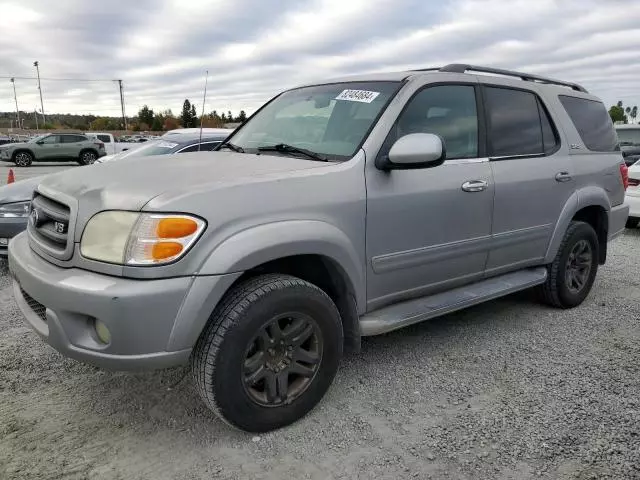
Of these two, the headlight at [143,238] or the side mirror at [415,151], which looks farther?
the side mirror at [415,151]

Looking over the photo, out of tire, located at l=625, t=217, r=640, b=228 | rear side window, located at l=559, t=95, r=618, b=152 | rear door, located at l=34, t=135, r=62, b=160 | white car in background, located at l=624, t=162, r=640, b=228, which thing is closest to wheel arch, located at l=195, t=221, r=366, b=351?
rear side window, located at l=559, t=95, r=618, b=152

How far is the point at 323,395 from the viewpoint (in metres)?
2.98

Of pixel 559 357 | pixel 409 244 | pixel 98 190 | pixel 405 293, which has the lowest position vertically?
pixel 559 357

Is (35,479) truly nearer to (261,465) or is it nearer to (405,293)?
(261,465)

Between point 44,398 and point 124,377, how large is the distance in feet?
1.45

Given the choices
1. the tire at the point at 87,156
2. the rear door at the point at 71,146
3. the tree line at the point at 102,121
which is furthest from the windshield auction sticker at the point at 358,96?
the tree line at the point at 102,121

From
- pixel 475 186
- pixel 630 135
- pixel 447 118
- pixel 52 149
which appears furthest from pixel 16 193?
pixel 52 149

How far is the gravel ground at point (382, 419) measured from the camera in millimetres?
2510

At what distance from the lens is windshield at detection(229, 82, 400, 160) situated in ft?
10.7

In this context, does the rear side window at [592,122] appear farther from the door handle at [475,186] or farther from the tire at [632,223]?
the tire at [632,223]

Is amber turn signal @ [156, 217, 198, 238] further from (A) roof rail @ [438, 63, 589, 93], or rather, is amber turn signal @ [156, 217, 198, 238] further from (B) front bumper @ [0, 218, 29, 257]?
A: (B) front bumper @ [0, 218, 29, 257]

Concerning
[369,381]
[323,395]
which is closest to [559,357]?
[369,381]

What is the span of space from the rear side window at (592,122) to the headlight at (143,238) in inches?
139

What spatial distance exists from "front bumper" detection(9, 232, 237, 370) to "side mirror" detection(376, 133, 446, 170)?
3.67ft
